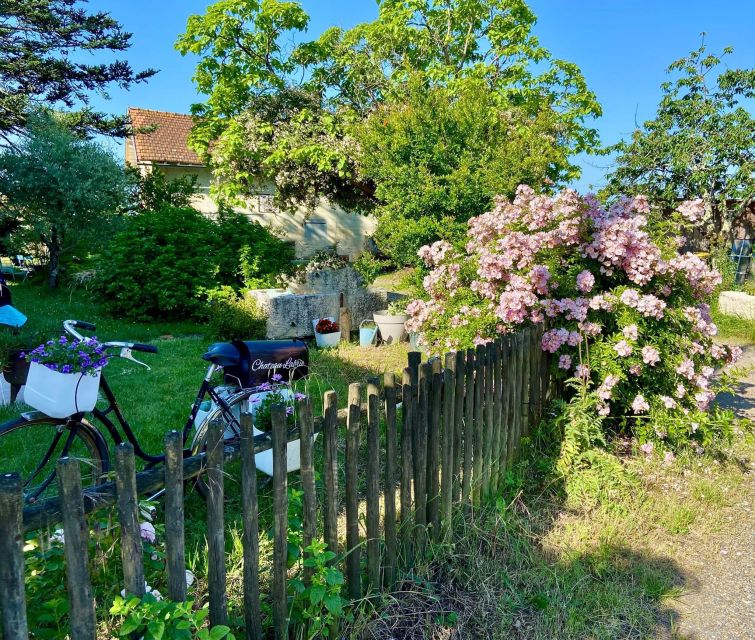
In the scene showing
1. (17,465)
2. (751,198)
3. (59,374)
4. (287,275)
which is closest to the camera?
(59,374)

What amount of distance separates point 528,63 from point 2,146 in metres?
13.6

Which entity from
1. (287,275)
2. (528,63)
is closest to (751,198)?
(528,63)

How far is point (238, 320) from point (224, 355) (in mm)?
4820

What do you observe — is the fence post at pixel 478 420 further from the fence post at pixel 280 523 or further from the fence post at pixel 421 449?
the fence post at pixel 280 523

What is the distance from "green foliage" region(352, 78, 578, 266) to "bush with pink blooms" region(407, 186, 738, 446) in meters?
2.97

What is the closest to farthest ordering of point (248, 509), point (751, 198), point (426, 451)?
point (248, 509)
point (426, 451)
point (751, 198)

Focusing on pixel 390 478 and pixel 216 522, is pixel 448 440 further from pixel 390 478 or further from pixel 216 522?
pixel 216 522

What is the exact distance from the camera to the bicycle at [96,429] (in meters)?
2.80

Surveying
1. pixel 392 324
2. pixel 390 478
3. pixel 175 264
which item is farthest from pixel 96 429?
pixel 175 264

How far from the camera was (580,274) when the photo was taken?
4.20m

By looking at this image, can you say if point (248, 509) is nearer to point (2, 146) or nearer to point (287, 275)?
point (287, 275)

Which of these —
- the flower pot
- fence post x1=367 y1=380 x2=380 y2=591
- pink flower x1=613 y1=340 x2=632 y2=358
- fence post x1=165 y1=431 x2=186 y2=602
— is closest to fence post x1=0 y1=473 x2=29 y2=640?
fence post x1=165 y1=431 x2=186 y2=602

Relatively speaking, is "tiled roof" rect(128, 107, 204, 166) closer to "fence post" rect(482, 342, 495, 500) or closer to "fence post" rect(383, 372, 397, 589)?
"fence post" rect(482, 342, 495, 500)

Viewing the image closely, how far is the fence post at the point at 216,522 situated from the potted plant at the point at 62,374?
123 cm
